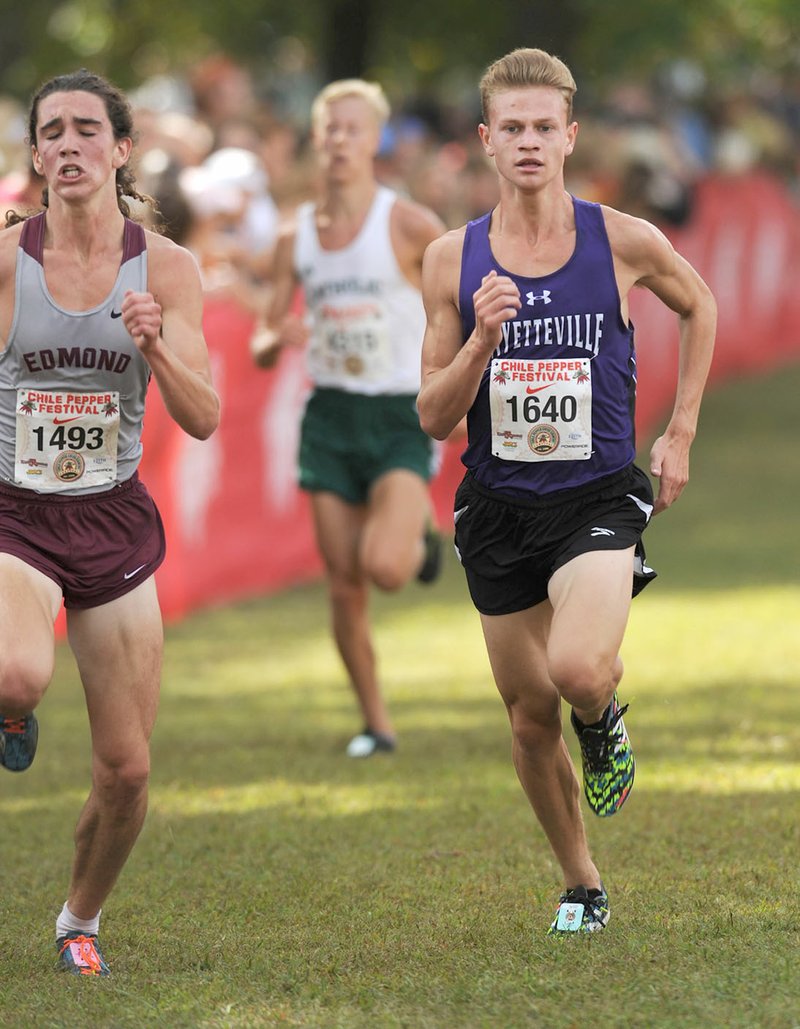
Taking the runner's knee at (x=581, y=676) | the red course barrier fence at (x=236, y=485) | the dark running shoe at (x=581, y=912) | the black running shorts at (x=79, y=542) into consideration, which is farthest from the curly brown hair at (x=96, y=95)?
the red course barrier fence at (x=236, y=485)

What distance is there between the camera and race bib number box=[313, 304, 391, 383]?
8.78 metres

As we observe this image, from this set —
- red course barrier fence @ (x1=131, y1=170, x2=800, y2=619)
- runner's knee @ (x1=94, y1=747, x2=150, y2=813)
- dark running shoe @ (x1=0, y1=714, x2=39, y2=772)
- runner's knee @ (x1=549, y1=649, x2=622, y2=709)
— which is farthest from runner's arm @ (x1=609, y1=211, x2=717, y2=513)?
red course barrier fence @ (x1=131, y1=170, x2=800, y2=619)

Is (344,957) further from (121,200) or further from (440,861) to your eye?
(121,200)

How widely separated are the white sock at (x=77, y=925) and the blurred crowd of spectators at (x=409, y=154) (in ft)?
7.14

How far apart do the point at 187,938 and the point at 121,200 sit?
2098 millimetres

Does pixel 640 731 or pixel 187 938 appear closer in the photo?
pixel 187 938

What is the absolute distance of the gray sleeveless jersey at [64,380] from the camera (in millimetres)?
5340

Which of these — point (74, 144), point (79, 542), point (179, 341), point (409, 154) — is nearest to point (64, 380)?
point (179, 341)

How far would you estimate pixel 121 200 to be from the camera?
5645 millimetres

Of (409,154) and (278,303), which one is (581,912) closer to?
(278,303)

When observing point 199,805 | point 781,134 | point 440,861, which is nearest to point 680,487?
point 440,861

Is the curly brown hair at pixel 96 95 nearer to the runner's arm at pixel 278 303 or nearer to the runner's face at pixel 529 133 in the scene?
the runner's face at pixel 529 133

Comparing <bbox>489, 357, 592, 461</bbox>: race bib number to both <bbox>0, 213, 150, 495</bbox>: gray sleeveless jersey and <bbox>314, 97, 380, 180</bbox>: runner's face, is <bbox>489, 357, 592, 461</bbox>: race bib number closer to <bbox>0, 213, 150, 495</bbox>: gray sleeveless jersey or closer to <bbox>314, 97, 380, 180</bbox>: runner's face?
<bbox>0, 213, 150, 495</bbox>: gray sleeveless jersey

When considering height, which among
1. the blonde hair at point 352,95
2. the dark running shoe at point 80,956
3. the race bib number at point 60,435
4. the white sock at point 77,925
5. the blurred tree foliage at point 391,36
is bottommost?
the dark running shoe at point 80,956
